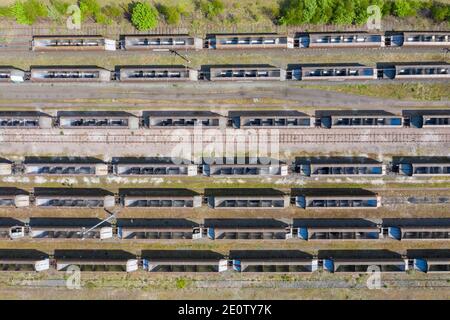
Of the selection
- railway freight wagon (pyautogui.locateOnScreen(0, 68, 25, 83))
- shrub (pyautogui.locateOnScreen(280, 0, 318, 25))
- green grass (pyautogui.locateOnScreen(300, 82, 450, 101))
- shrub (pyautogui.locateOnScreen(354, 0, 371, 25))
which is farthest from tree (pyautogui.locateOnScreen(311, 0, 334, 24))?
railway freight wagon (pyautogui.locateOnScreen(0, 68, 25, 83))

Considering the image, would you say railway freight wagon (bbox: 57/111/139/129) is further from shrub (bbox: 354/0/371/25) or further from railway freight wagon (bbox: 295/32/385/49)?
shrub (bbox: 354/0/371/25)

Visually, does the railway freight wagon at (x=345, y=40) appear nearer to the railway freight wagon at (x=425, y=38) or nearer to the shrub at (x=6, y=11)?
the railway freight wagon at (x=425, y=38)

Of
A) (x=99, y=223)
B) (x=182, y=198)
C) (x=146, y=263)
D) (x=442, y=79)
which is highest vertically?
(x=442, y=79)

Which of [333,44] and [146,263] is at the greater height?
[333,44]

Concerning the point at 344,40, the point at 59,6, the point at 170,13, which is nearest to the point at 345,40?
the point at 344,40
